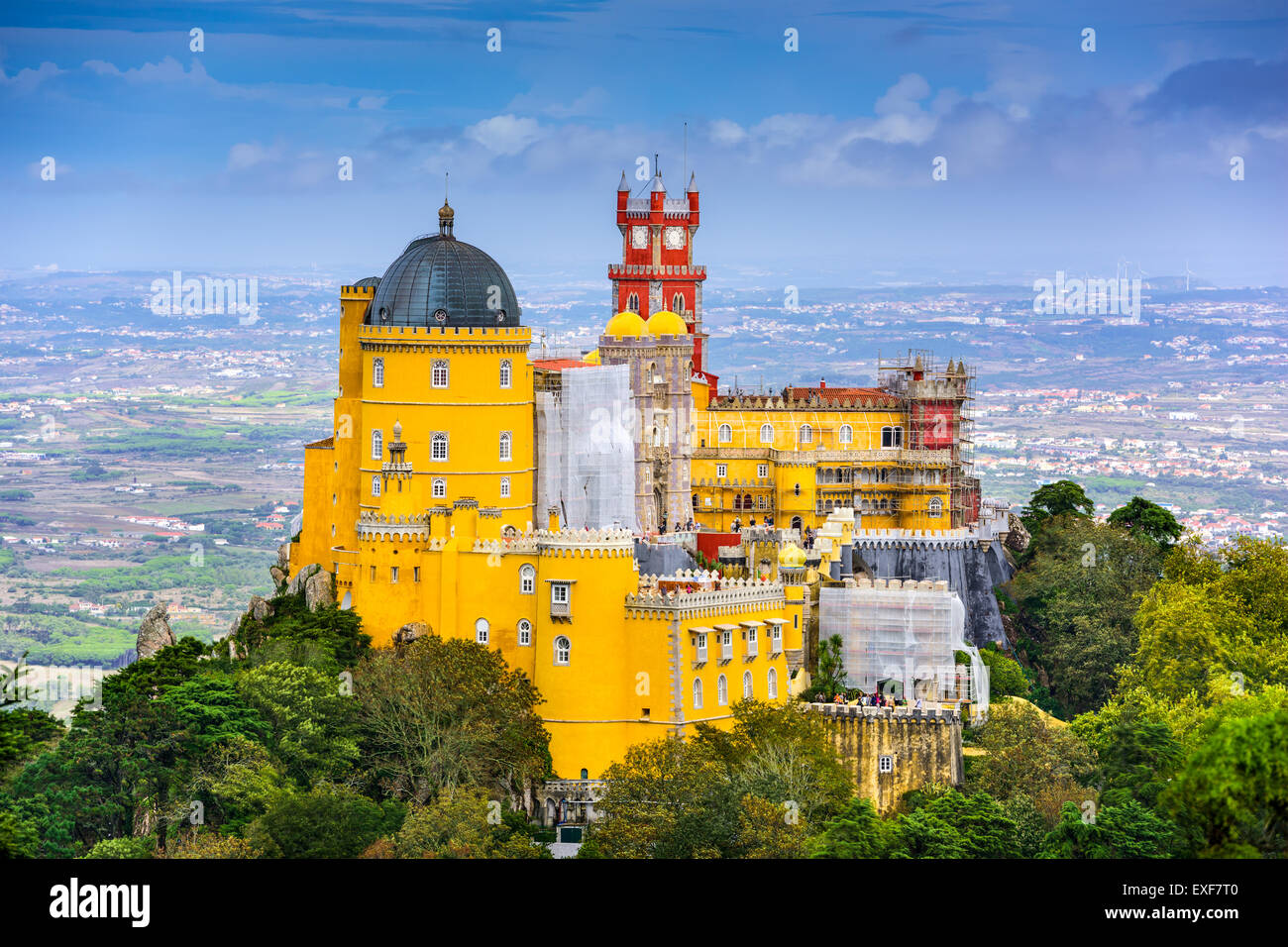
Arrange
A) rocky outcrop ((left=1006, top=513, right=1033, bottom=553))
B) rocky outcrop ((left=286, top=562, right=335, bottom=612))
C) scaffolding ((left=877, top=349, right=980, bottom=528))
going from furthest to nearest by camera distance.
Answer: rocky outcrop ((left=1006, top=513, right=1033, bottom=553))
scaffolding ((left=877, top=349, right=980, bottom=528))
rocky outcrop ((left=286, top=562, right=335, bottom=612))

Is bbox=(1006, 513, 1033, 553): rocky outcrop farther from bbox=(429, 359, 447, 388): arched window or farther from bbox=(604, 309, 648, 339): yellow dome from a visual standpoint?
bbox=(429, 359, 447, 388): arched window

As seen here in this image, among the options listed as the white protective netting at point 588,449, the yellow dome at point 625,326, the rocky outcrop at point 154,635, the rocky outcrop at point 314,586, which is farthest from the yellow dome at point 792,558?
the rocky outcrop at point 154,635

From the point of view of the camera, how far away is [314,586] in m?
103

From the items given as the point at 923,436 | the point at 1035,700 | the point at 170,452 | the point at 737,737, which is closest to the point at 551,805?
the point at 737,737

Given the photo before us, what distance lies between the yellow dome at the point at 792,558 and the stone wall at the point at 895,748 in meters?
8.21

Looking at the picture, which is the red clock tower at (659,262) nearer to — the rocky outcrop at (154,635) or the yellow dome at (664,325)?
the yellow dome at (664,325)

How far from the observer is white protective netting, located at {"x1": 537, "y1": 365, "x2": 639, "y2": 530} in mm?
107562

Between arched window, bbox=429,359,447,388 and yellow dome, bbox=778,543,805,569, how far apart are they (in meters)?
16.5

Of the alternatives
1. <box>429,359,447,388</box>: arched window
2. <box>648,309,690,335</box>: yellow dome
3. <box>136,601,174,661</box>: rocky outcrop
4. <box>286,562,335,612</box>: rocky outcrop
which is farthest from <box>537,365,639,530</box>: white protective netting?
<box>136,601,174,661</box>: rocky outcrop

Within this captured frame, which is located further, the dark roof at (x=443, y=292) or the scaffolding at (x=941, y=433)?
the scaffolding at (x=941, y=433)

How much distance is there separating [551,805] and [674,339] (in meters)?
33.0

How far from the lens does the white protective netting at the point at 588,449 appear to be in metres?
108

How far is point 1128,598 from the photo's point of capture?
120 metres
